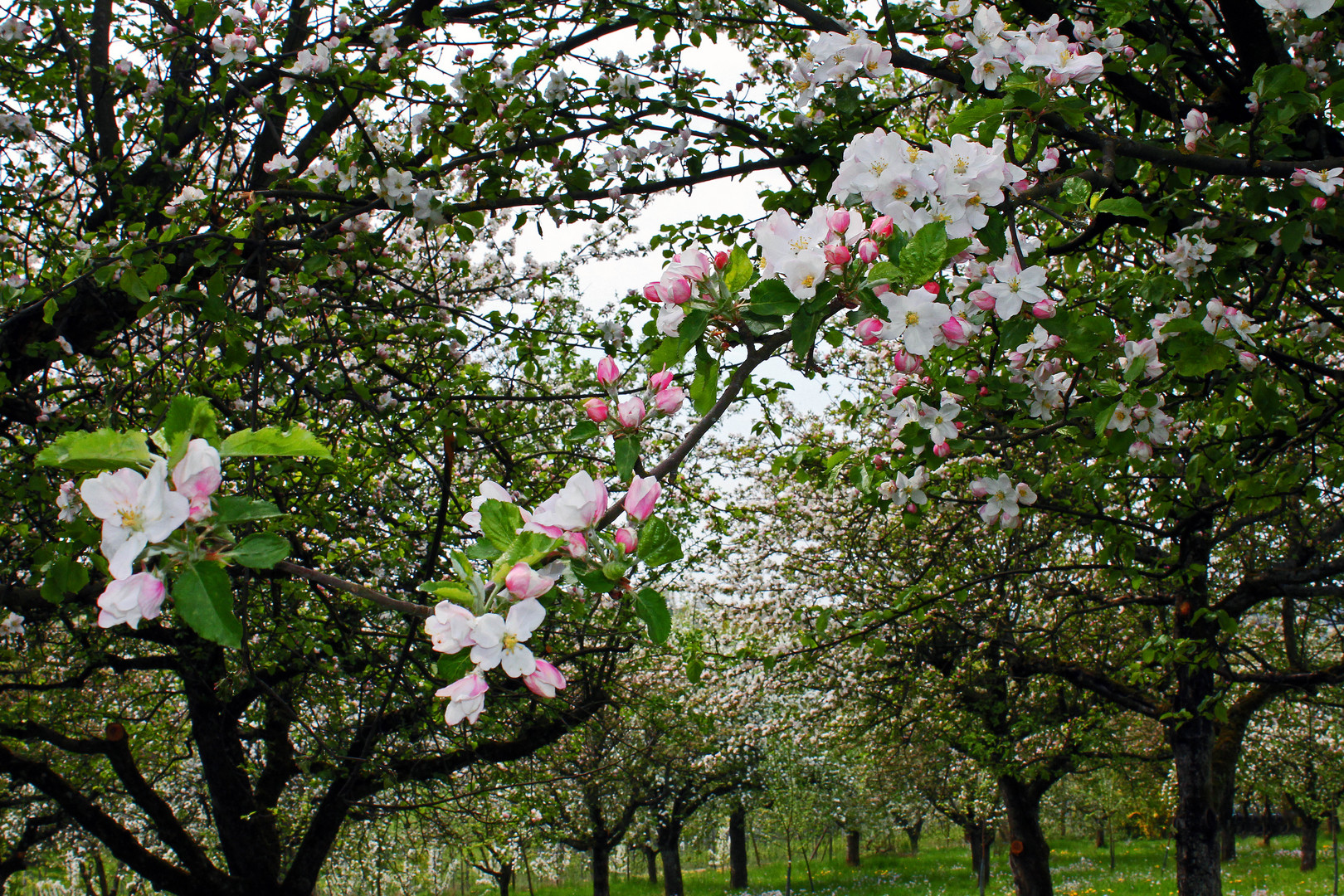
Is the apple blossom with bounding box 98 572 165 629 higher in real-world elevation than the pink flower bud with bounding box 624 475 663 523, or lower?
lower

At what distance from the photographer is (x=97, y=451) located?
0.98m

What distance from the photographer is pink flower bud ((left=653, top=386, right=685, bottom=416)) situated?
127 cm

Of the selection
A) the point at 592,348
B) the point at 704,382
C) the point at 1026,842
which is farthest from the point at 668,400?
the point at 1026,842

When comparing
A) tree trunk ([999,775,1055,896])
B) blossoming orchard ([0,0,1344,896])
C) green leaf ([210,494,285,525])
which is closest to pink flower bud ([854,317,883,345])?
blossoming orchard ([0,0,1344,896])

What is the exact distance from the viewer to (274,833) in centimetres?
849

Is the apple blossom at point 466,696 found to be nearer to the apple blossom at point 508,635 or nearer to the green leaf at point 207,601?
the apple blossom at point 508,635

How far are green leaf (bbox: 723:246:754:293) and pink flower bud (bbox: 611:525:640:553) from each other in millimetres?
384

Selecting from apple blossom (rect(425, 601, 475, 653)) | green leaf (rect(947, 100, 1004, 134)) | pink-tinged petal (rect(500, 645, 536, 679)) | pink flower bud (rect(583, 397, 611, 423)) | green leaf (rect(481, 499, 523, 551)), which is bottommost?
pink-tinged petal (rect(500, 645, 536, 679))

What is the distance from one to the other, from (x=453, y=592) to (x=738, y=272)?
0.60 metres

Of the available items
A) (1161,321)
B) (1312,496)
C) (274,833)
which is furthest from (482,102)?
(274,833)

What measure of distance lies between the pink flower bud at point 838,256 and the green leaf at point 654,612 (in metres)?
0.54

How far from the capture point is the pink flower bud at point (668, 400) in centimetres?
127

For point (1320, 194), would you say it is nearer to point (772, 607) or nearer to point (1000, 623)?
point (1000, 623)

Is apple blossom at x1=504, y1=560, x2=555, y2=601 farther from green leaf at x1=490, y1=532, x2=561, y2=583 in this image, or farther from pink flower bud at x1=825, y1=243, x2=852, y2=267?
pink flower bud at x1=825, y1=243, x2=852, y2=267
